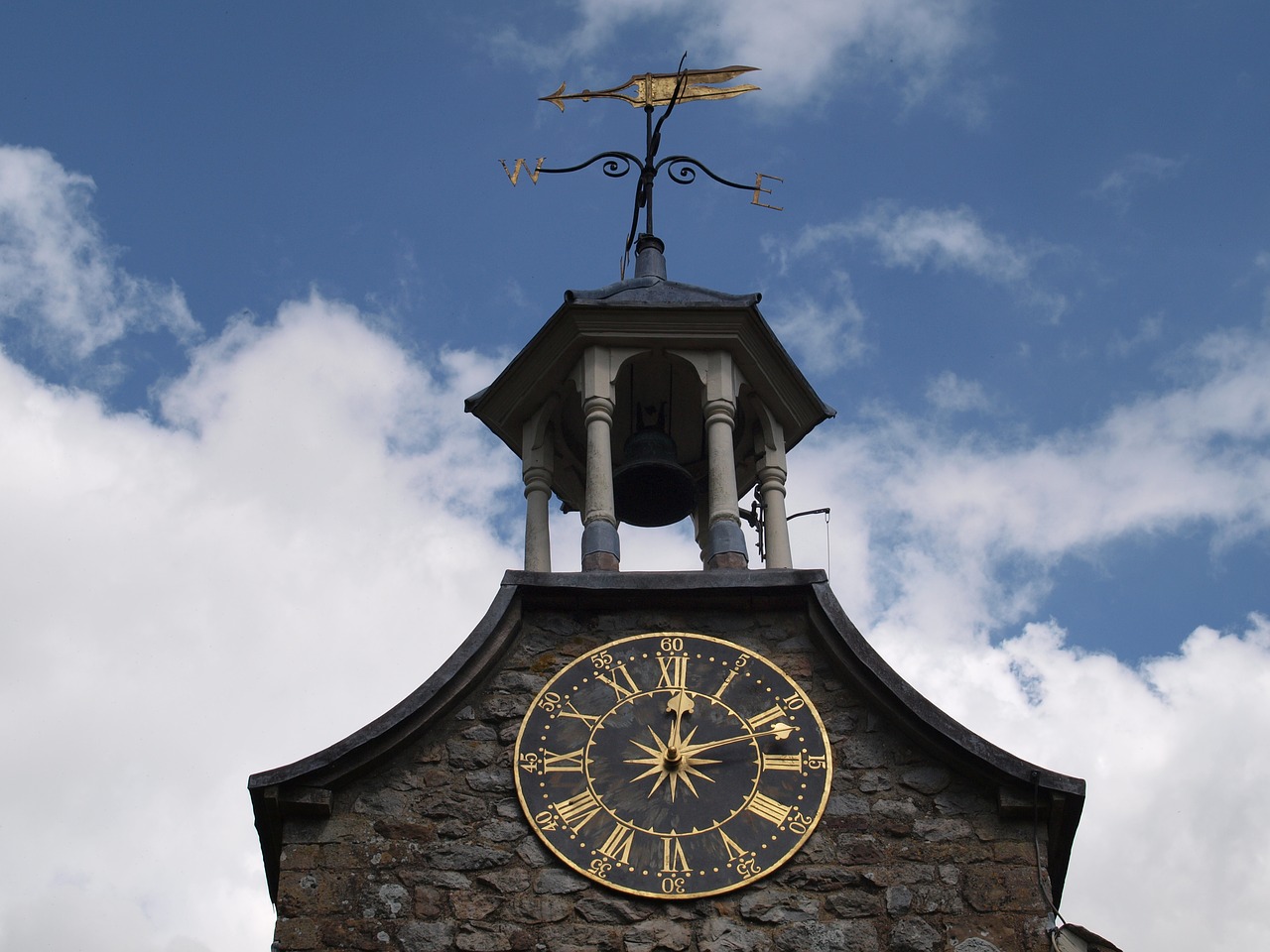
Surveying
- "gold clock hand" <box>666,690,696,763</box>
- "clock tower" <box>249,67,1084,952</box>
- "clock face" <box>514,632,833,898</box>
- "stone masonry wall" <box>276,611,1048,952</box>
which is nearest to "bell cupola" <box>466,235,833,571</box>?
"clock tower" <box>249,67,1084,952</box>

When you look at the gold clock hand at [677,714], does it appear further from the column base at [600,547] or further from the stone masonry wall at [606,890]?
the column base at [600,547]

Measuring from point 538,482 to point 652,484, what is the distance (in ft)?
2.80

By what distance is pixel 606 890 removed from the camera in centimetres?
1209

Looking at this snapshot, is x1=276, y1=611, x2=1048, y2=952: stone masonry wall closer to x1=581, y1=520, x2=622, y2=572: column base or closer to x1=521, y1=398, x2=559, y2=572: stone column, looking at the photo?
x1=581, y1=520, x2=622, y2=572: column base

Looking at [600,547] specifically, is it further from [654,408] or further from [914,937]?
[914,937]

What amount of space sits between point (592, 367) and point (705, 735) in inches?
138

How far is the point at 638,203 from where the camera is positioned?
59.5ft

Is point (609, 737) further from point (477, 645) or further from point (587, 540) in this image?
point (587, 540)

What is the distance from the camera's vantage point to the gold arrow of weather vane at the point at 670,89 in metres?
18.3

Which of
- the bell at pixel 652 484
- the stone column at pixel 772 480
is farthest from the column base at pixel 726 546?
the bell at pixel 652 484

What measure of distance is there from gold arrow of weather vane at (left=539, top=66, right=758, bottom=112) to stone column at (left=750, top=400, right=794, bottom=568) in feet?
11.7

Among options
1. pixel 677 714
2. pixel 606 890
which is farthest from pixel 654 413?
pixel 606 890

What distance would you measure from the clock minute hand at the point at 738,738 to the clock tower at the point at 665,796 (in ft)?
0.04

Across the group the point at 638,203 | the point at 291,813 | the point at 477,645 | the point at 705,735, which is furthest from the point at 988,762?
the point at 638,203
